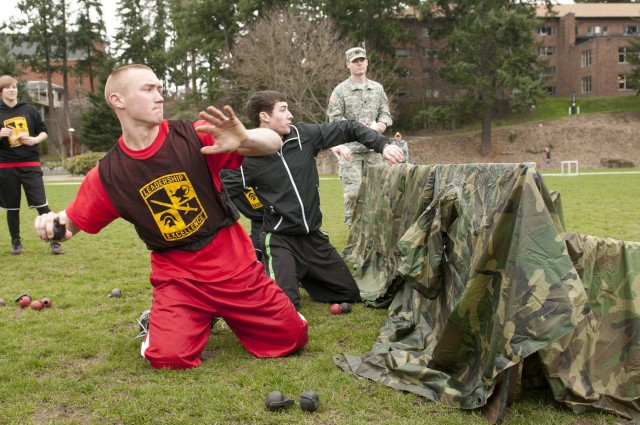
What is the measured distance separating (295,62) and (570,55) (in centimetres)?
4388

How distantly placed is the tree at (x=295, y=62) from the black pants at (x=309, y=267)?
3472 centimetres

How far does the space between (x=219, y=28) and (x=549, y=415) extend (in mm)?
55172

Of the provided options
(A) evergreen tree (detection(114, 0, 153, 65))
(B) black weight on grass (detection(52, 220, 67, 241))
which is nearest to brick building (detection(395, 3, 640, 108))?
(A) evergreen tree (detection(114, 0, 153, 65))

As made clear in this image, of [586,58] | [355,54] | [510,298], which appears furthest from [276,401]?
[586,58]

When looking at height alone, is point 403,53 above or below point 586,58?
above

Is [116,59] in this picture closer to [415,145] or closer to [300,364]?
[415,145]

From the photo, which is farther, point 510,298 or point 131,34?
point 131,34

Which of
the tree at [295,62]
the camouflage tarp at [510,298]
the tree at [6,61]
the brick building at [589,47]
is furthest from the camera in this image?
the brick building at [589,47]

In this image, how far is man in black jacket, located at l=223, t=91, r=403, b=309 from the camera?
5.63 meters

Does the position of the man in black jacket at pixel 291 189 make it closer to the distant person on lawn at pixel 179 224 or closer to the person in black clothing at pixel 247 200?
the person in black clothing at pixel 247 200

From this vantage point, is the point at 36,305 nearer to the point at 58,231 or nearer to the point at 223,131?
the point at 58,231

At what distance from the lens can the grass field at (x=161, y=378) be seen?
3.29 m

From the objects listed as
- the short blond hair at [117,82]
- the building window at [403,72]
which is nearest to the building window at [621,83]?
the building window at [403,72]

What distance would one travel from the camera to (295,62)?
137 ft
